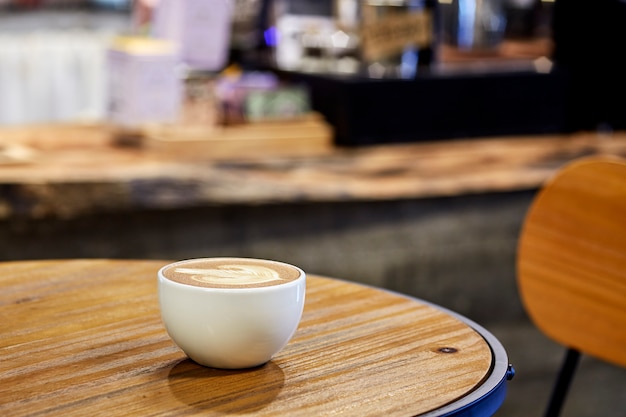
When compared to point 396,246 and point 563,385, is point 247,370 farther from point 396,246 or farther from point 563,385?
→ point 396,246

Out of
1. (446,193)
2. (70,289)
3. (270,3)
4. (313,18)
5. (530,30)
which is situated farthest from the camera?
(530,30)

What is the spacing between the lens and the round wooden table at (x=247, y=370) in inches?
25.9

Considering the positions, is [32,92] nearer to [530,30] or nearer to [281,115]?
[530,30]

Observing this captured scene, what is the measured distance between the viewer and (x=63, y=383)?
691mm

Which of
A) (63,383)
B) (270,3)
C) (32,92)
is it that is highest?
(270,3)

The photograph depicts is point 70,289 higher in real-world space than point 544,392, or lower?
higher

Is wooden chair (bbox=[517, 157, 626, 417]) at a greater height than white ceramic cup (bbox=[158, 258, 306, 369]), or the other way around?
white ceramic cup (bbox=[158, 258, 306, 369])

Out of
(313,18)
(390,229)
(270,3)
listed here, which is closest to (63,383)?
(390,229)

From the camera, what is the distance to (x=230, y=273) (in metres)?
0.74

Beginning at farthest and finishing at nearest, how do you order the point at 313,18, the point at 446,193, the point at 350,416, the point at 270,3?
the point at 313,18
the point at 270,3
the point at 446,193
the point at 350,416

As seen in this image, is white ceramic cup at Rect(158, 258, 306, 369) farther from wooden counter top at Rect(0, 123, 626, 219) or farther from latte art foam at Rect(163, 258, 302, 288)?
wooden counter top at Rect(0, 123, 626, 219)

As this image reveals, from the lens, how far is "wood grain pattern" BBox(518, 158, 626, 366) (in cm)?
129

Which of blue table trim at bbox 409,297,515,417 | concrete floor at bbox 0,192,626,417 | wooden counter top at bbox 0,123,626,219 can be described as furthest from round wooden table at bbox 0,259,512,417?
concrete floor at bbox 0,192,626,417

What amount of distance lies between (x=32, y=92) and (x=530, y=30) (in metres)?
2.88
